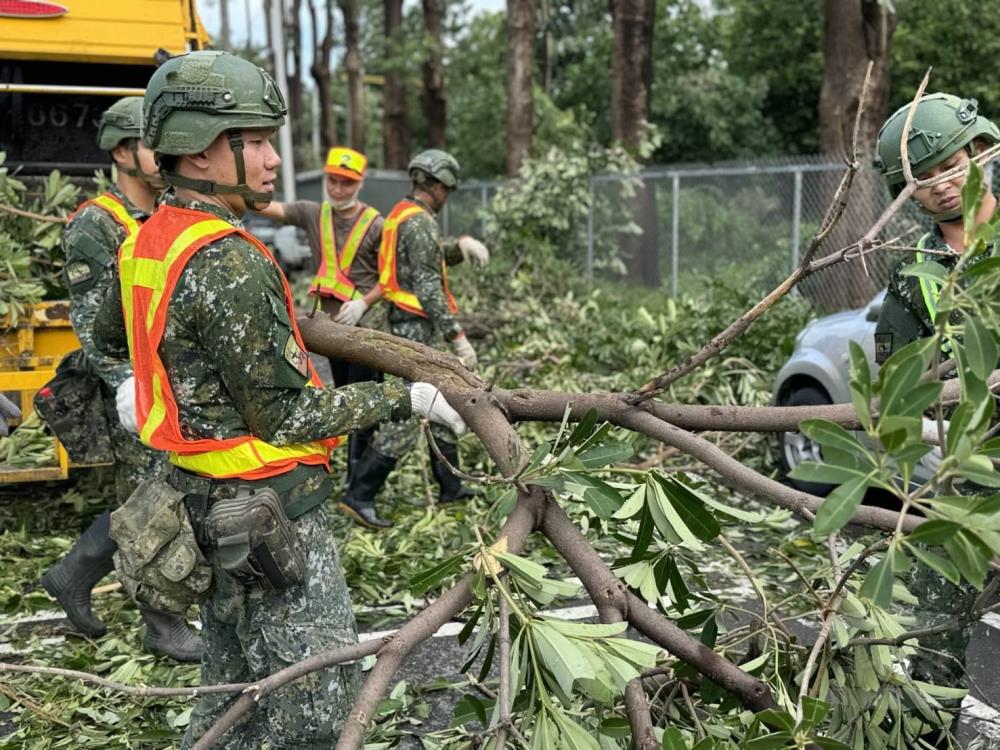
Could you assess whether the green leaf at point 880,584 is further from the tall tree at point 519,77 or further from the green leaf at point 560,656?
the tall tree at point 519,77

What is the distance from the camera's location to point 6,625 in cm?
491

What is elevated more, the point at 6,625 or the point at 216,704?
the point at 216,704

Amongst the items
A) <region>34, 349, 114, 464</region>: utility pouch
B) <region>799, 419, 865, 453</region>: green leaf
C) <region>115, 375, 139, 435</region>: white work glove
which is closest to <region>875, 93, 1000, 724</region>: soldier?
<region>799, 419, 865, 453</region>: green leaf

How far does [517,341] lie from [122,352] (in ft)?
23.8

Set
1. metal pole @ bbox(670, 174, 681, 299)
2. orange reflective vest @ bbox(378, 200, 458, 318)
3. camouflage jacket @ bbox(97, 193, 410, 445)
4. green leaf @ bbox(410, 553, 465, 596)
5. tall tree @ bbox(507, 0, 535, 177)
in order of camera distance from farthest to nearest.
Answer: tall tree @ bbox(507, 0, 535, 177) < metal pole @ bbox(670, 174, 681, 299) < orange reflective vest @ bbox(378, 200, 458, 318) < camouflage jacket @ bbox(97, 193, 410, 445) < green leaf @ bbox(410, 553, 465, 596)

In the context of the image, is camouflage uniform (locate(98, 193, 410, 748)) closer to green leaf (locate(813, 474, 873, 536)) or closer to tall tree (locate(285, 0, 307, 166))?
green leaf (locate(813, 474, 873, 536))

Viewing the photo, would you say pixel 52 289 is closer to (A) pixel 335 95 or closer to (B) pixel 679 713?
(B) pixel 679 713

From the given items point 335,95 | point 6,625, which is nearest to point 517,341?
point 6,625

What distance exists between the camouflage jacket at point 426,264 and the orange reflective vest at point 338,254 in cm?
Result: 39

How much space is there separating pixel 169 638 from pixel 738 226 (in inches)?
389

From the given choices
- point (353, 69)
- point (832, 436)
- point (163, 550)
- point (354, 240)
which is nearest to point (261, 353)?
point (163, 550)

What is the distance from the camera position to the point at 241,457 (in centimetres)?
273

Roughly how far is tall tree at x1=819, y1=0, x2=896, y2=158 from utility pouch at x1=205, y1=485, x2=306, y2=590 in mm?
10137

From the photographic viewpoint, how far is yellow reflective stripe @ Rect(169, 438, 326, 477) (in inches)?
107
